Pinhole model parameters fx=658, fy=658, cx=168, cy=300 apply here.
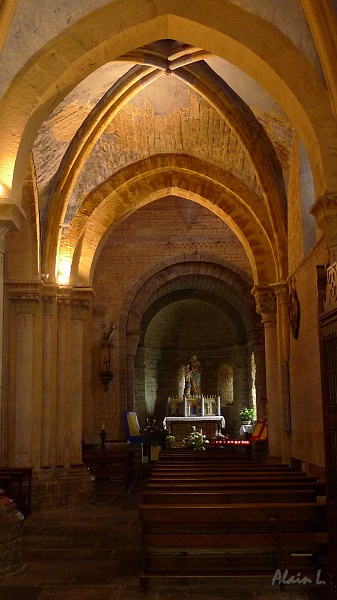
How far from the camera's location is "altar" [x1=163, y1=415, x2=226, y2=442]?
68.9ft

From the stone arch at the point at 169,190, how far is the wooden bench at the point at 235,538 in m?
7.62

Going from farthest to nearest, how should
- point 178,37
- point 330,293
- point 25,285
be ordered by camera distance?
point 25,285 < point 178,37 < point 330,293

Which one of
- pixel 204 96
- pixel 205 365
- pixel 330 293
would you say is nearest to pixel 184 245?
pixel 205 365

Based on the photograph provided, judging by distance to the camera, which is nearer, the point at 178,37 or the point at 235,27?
the point at 235,27

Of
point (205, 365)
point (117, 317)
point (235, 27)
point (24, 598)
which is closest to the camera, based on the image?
point (24, 598)

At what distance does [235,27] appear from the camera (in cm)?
787

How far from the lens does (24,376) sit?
37.4 feet

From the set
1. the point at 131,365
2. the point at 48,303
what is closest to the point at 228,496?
the point at 48,303

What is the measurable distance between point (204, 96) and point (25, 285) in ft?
15.2

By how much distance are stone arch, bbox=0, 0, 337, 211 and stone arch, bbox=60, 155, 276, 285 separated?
5629 mm

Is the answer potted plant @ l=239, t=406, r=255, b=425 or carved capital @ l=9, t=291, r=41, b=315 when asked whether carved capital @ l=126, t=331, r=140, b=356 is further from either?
carved capital @ l=9, t=291, r=41, b=315

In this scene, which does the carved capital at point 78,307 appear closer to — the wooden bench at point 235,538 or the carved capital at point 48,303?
the carved capital at point 48,303

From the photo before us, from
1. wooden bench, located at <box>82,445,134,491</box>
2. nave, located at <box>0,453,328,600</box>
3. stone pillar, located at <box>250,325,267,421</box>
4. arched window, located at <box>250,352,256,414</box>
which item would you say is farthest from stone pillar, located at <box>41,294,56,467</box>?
arched window, located at <box>250,352,256,414</box>

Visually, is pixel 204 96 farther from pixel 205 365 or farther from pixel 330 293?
pixel 205 365
